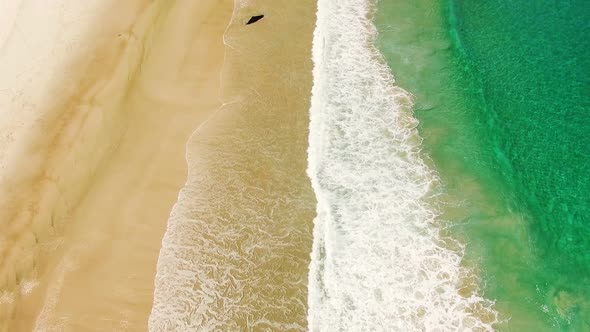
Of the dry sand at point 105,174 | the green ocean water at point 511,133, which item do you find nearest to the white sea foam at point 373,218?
the green ocean water at point 511,133

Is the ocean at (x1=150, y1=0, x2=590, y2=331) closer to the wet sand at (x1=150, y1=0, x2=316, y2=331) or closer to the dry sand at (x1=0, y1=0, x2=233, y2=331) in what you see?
the wet sand at (x1=150, y1=0, x2=316, y2=331)

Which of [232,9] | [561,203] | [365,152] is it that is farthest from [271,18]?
[561,203]

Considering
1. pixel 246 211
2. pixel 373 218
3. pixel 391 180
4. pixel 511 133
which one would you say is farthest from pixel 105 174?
pixel 511 133

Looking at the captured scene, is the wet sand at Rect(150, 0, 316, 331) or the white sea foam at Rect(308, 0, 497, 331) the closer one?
the wet sand at Rect(150, 0, 316, 331)

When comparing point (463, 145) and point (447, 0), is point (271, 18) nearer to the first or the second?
point (447, 0)

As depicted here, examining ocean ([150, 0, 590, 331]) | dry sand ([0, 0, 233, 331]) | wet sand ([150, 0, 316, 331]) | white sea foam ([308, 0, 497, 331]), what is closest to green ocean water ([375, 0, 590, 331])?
ocean ([150, 0, 590, 331])

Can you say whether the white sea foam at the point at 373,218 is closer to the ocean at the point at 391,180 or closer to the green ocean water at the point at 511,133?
the ocean at the point at 391,180
